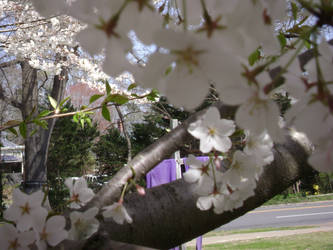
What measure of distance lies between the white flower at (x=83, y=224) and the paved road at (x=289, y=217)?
8.08m

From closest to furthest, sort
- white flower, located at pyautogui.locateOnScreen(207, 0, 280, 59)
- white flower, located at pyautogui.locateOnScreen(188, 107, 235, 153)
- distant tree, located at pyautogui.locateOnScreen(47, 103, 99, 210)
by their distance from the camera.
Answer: white flower, located at pyautogui.locateOnScreen(207, 0, 280, 59) → white flower, located at pyautogui.locateOnScreen(188, 107, 235, 153) → distant tree, located at pyautogui.locateOnScreen(47, 103, 99, 210)

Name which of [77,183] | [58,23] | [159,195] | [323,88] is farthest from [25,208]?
[58,23]

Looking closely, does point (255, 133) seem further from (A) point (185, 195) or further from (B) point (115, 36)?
(A) point (185, 195)

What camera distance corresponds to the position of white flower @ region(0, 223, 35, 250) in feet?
1.69

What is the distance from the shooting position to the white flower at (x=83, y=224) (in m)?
0.54

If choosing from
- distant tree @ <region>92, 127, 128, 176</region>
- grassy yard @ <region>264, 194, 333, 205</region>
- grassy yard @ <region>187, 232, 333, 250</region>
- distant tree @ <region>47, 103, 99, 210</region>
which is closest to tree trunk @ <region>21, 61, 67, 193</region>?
grassy yard @ <region>187, 232, 333, 250</region>

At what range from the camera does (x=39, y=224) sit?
0.53 m

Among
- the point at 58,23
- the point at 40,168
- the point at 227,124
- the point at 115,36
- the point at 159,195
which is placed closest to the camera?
the point at 115,36

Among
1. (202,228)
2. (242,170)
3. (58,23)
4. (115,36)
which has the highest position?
(58,23)

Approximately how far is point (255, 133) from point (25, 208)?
1.38 ft

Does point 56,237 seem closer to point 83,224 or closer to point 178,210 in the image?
point 83,224

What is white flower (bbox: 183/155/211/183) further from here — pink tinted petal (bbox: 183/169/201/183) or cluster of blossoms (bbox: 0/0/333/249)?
cluster of blossoms (bbox: 0/0/333/249)

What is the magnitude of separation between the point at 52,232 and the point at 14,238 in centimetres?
7

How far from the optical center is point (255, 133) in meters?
0.28
